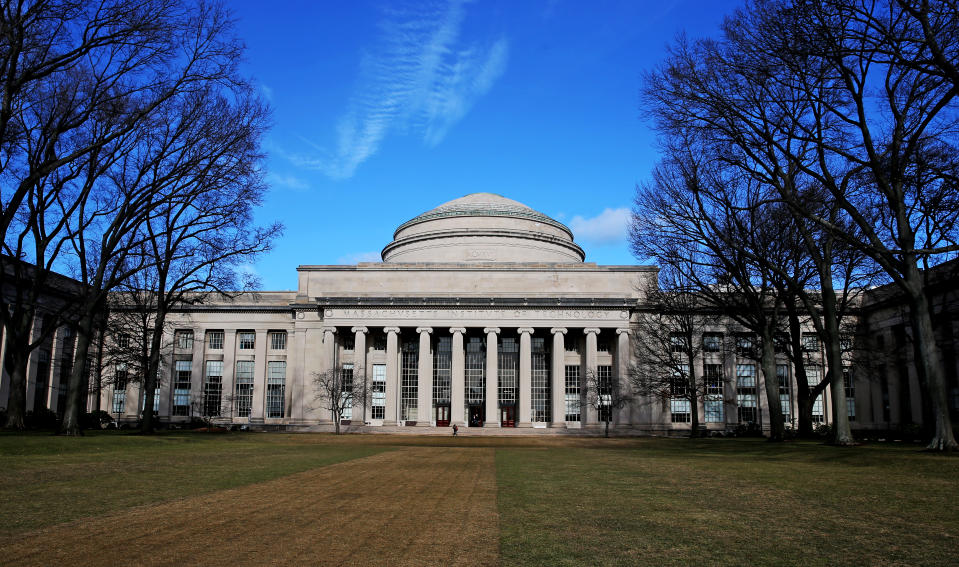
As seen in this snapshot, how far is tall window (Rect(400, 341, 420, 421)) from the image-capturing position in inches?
2891

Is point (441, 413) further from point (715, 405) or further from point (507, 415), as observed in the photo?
point (715, 405)

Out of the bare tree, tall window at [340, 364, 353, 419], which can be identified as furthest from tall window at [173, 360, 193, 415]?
tall window at [340, 364, 353, 419]

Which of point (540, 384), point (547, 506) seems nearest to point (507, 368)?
point (540, 384)

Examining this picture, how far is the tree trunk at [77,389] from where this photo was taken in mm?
34375

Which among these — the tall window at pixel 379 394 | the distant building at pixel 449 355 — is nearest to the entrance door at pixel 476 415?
the distant building at pixel 449 355

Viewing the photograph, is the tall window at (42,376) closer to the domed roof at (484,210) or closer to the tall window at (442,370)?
the tall window at (442,370)

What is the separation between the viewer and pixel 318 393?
237ft

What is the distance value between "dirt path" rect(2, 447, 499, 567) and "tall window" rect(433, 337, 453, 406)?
191ft

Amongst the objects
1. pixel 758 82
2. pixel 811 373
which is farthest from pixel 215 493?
pixel 811 373

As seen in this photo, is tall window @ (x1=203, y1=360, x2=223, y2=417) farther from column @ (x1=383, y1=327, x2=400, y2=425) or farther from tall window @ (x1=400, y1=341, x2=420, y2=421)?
tall window @ (x1=400, y1=341, x2=420, y2=421)

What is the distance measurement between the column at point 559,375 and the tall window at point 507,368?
172 inches

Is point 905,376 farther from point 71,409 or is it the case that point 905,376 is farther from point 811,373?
point 71,409

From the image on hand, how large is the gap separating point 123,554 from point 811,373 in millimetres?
78669

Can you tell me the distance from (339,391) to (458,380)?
11911 millimetres
